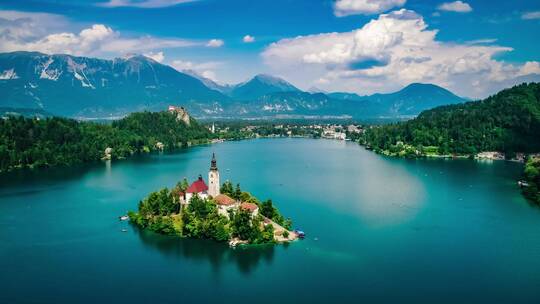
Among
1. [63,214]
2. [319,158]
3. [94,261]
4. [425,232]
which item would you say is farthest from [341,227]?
[319,158]

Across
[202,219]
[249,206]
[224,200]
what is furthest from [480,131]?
[202,219]

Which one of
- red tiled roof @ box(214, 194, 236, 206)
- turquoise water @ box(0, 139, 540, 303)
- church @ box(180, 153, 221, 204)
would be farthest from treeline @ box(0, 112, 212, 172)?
red tiled roof @ box(214, 194, 236, 206)

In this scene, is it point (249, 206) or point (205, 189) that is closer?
point (249, 206)

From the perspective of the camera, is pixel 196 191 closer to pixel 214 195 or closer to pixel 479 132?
pixel 214 195

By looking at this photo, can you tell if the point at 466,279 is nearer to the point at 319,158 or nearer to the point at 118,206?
the point at 118,206

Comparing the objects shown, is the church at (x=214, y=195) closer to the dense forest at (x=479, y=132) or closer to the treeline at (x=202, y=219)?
the treeline at (x=202, y=219)

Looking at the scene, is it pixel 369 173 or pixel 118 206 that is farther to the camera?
pixel 369 173
